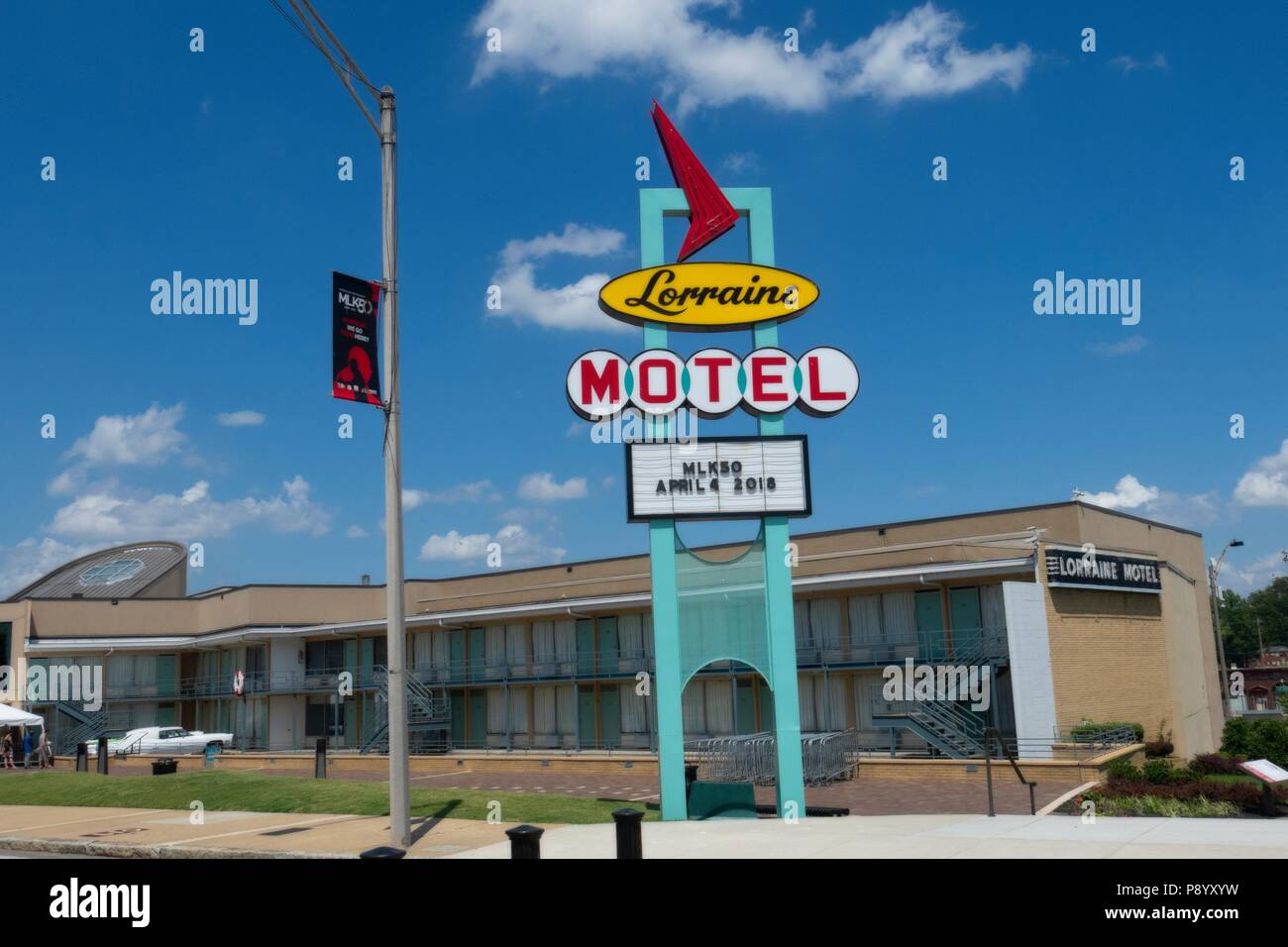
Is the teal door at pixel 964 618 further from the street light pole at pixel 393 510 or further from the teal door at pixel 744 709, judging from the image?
the street light pole at pixel 393 510

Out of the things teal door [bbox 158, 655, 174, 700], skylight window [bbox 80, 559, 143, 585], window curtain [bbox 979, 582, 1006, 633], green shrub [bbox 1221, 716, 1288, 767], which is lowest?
green shrub [bbox 1221, 716, 1288, 767]

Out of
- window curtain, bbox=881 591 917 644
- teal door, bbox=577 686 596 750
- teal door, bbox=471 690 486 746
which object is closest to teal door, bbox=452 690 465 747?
teal door, bbox=471 690 486 746

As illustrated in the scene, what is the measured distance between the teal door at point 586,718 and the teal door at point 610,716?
1.23ft

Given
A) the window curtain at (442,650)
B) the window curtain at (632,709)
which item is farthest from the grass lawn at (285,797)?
the window curtain at (442,650)

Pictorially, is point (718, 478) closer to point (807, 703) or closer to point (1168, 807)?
point (1168, 807)

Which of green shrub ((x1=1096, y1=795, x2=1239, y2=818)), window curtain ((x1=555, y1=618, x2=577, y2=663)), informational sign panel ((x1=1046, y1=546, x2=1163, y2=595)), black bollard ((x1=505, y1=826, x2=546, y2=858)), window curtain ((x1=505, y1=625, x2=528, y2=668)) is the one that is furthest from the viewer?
window curtain ((x1=505, y1=625, x2=528, y2=668))

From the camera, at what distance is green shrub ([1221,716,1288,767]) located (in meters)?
33.2

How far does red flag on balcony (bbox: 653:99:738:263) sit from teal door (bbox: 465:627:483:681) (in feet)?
94.5

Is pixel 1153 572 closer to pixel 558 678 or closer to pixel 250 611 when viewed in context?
pixel 558 678

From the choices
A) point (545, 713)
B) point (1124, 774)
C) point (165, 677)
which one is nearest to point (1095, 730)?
point (1124, 774)

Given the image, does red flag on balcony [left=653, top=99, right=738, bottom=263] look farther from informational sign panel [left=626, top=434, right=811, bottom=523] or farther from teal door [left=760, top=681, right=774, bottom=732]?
teal door [left=760, top=681, right=774, bottom=732]

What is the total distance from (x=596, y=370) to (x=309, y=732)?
39996mm

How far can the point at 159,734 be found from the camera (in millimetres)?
49938
